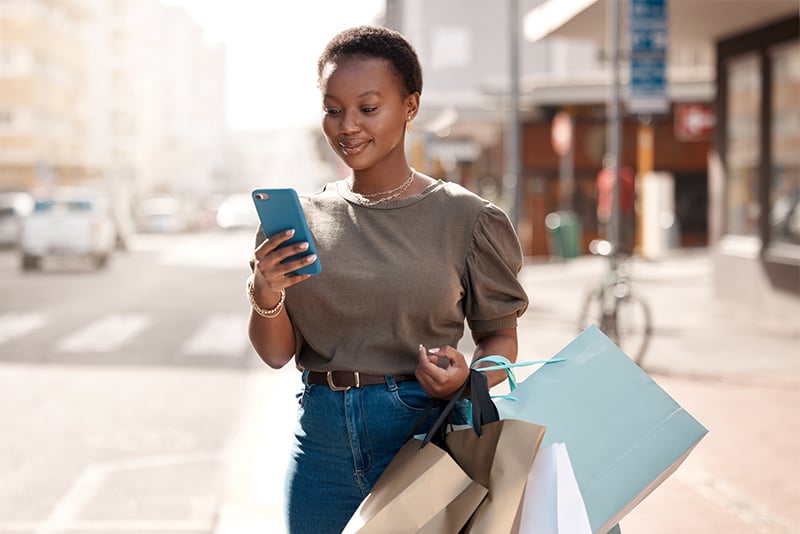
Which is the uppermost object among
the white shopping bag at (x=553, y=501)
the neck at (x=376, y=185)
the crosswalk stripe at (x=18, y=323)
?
the neck at (x=376, y=185)

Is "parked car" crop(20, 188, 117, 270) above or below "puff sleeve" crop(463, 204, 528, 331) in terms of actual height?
below

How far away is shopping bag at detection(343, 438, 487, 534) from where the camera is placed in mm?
2180

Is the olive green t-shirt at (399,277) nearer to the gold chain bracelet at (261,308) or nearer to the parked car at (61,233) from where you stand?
the gold chain bracelet at (261,308)

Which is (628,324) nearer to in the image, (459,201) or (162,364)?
(162,364)

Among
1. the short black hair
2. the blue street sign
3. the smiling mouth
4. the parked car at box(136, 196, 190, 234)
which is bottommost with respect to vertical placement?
the parked car at box(136, 196, 190, 234)

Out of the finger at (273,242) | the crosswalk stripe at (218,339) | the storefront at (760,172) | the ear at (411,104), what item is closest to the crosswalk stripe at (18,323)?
the crosswalk stripe at (218,339)

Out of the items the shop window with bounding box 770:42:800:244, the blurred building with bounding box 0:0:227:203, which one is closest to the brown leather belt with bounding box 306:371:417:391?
the shop window with bounding box 770:42:800:244

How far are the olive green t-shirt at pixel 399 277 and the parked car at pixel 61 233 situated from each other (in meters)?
26.0

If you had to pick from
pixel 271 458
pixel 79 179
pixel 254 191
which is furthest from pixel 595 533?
pixel 79 179

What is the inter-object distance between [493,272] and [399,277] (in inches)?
8.2

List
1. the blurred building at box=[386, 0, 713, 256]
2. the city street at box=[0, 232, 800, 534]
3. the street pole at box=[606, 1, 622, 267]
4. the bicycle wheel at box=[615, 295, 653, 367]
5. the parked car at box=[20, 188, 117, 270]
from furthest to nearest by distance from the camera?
the blurred building at box=[386, 0, 713, 256] < the parked car at box=[20, 188, 117, 270] < the street pole at box=[606, 1, 622, 267] < the bicycle wheel at box=[615, 295, 653, 367] < the city street at box=[0, 232, 800, 534]

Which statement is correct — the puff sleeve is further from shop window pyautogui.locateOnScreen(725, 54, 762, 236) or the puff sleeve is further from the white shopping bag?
shop window pyautogui.locateOnScreen(725, 54, 762, 236)

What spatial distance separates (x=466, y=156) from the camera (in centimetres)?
3080

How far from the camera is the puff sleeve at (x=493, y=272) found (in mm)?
2480
